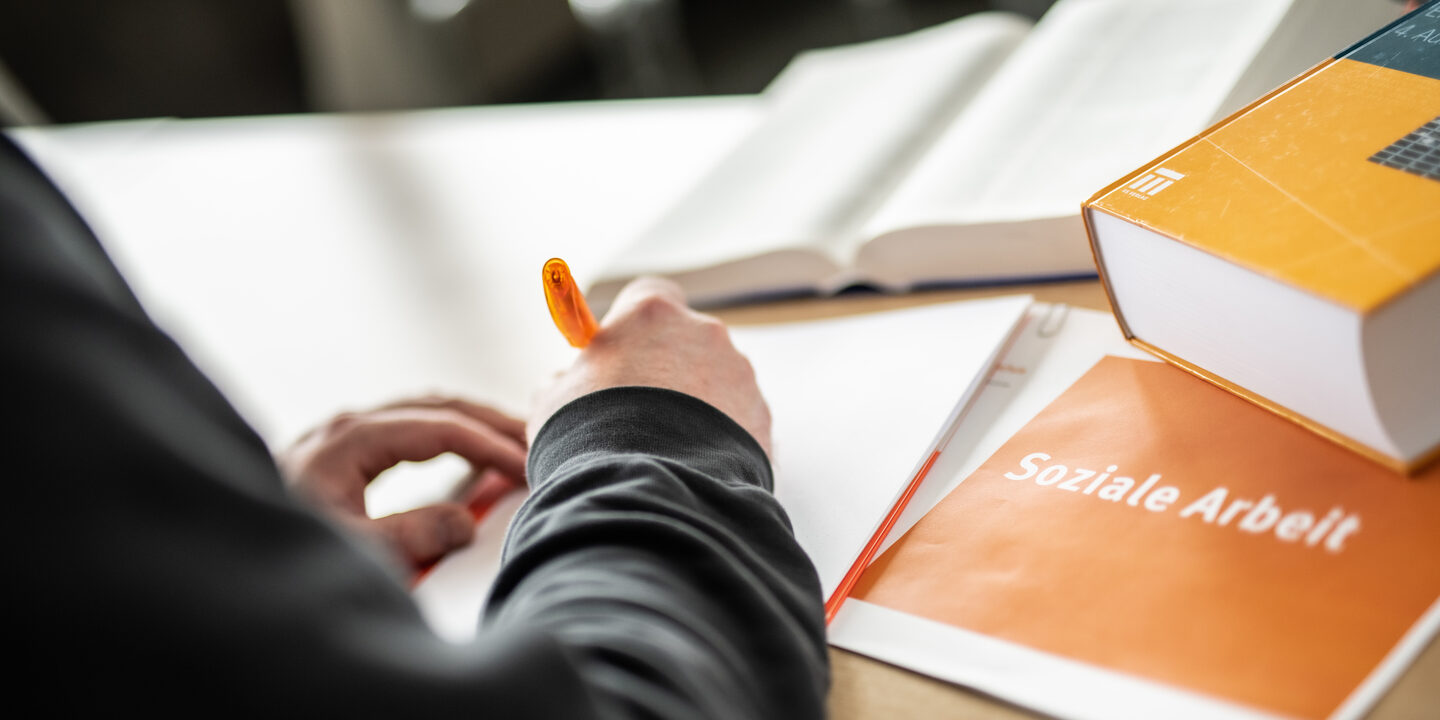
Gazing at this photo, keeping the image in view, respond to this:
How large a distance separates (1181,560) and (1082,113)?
1.47 feet

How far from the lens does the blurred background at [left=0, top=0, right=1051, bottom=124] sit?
277cm

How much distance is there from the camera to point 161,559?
0.27m

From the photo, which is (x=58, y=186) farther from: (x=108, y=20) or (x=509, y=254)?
(x=108, y=20)

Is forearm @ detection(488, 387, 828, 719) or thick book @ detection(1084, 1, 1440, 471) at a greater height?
thick book @ detection(1084, 1, 1440, 471)

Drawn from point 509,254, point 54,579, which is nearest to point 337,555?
point 54,579

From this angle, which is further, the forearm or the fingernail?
the fingernail

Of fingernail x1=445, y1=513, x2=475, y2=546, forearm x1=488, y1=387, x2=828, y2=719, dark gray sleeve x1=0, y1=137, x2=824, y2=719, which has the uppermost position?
dark gray sleeve x1=0, y1=137, x2=824, y2=719

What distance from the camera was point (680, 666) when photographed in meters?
0.38

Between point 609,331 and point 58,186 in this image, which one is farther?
point 609,331

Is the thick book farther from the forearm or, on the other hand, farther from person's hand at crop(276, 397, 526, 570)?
person's hand at crop(276, 397, 526, 570)

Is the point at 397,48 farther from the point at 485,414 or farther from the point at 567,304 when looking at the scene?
the point at 567,304

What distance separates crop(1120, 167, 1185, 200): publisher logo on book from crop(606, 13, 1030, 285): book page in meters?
0.31

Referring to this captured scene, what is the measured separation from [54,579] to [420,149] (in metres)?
1.24

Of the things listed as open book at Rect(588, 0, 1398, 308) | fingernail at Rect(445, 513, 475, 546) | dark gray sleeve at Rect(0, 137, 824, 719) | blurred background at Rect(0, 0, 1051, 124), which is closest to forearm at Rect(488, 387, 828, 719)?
dark gray sleeve at Rect(0, 137, 824, 719)
